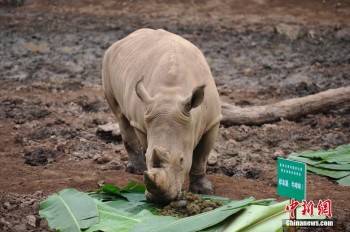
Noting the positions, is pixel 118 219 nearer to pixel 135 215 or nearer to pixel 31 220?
pixel 135 215

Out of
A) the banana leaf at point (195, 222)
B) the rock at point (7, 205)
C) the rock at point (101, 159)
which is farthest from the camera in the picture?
the rock at point (101, 159)

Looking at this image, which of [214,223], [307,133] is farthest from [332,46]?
[214,223]

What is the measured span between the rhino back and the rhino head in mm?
178

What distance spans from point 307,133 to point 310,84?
2962 millimetres

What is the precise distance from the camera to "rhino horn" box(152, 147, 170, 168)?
6.55 meters

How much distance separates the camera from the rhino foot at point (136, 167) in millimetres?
8875

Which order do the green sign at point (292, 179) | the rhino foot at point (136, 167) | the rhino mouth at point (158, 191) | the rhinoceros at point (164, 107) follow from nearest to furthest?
1. the green sign at point (292, 179)
2. the rhino mouth at point (158, 191)
3. the rhinoceros at point (164, 107)
4. the rhino foot at point (136, 167)

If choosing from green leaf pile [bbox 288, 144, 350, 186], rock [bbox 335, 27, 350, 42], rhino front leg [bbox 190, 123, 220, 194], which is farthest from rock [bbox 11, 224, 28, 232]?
rock [bbox 335, 27, 350, 42]

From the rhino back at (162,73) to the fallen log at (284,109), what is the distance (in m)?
2.33

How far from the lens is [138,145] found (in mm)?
9062

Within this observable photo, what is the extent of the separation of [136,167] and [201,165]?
3.97 ft

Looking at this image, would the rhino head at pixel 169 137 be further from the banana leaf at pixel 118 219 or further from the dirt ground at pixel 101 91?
the dirt ground at pixel 101 91

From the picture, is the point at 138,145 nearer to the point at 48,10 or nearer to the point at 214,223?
the point at 214,223

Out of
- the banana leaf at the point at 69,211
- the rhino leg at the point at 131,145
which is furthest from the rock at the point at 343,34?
the banana leaf at the point at 69,211
